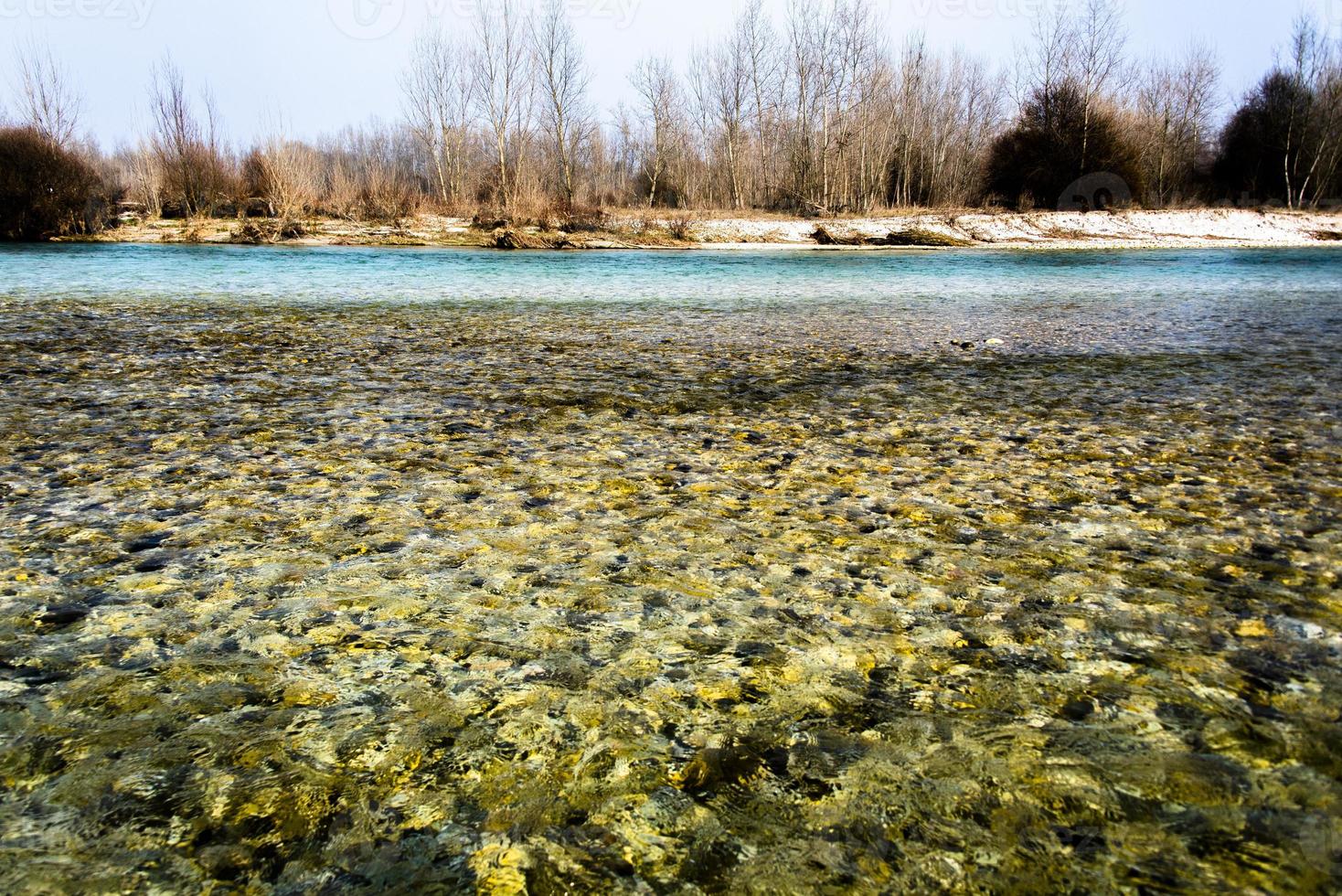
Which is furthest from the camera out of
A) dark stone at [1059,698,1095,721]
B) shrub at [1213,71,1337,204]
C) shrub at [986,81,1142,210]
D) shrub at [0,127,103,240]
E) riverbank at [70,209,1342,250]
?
shrub at [1213,71,1337,204]

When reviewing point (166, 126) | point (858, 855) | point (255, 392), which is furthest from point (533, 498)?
point (166, 126)

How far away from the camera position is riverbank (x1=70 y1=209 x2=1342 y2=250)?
31.2 metres

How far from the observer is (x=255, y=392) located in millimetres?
4266

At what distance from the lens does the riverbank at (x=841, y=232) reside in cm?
3121

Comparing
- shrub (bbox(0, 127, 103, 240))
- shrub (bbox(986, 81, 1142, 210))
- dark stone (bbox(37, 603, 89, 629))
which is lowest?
dark stone (bbox(37, 603, 89, 629))

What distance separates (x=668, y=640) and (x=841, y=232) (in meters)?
34.7

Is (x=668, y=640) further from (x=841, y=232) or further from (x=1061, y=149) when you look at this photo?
(x=1061, y=149)

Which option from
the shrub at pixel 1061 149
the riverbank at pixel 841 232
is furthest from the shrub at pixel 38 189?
the shrub at pixel 1061 149

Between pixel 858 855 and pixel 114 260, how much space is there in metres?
21.6

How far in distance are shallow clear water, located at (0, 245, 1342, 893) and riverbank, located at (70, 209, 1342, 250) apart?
28.5 meters

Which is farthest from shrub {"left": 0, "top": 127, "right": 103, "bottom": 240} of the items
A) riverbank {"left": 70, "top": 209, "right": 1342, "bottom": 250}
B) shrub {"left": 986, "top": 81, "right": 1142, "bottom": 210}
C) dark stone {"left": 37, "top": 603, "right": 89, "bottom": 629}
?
shrub {"left": 986, "top": 81, "right": 1142, "bottom": 210}

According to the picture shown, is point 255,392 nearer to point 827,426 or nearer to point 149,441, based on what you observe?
point 149,441

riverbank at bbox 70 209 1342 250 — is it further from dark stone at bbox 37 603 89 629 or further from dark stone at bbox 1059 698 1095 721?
dark stone at bbox 1059 698 1095 721

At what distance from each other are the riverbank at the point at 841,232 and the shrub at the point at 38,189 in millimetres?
1476
